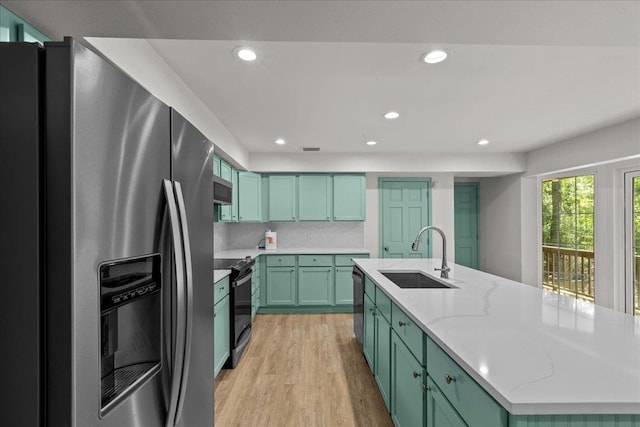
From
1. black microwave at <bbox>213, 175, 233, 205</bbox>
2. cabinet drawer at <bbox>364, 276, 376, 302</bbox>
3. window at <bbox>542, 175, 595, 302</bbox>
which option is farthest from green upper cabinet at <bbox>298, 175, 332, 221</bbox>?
window at <bbox>542, 175, 595, 302</bbox>

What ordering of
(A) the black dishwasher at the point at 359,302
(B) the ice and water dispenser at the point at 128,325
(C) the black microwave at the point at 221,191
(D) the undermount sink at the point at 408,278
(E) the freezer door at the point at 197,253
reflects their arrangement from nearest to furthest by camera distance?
(B) the ice and water dispenser at the point at 128,325 < (E) the freezer door at the point at 197,253 < (C) the black microwave at the point at 221,191 < (D) the undermount sink at the point at 408,278 < (A) the black dishwasher at the point at 359,302

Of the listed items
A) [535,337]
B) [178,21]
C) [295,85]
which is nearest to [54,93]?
[178,21]

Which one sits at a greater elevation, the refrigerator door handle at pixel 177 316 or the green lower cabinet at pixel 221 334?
the refrigerator door handle at pixel 177 316

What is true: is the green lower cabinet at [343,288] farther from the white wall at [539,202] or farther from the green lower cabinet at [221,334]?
the white wall at [539,202]

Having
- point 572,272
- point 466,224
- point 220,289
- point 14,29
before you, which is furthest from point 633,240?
point 14,29

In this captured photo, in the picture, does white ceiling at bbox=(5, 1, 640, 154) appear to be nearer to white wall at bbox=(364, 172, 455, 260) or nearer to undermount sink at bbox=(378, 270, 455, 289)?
white wall at bbox=(364, 172, 455, 260)

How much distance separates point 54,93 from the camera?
649mm

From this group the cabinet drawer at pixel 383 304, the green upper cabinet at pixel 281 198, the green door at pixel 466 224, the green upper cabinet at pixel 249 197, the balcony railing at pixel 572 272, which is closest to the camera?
the cabinet drawer at pixel 383 304

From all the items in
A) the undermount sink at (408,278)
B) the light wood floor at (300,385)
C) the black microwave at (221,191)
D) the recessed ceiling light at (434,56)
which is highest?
the recessed ceiling light at (434,56)

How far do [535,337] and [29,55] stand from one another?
175cm

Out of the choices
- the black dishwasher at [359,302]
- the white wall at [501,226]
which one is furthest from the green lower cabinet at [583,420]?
the white wall at [501,226]

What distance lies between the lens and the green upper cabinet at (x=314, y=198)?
5.04 metres

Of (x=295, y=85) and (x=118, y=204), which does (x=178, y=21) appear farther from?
(x=295, y=85)

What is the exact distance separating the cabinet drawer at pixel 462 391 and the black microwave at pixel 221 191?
1975mm
